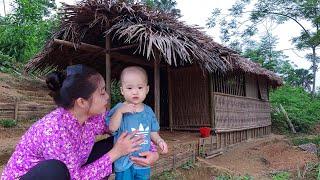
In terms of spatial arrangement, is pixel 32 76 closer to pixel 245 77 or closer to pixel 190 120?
pixel 190 120

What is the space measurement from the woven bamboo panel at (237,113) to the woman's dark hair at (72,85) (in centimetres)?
714

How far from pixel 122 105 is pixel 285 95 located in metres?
19.5

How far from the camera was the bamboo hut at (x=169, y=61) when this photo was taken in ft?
21.8

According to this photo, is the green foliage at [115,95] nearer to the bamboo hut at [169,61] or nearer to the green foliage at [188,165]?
the bamboo hut at [169,61]

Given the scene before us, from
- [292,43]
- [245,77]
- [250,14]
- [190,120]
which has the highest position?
[250,14]

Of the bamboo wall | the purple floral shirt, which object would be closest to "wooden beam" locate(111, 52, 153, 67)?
the bamboo wall

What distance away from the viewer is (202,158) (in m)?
7.70

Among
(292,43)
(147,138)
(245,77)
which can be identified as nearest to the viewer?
(147,138)

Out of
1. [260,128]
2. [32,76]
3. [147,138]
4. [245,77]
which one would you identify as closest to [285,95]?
[260,128]

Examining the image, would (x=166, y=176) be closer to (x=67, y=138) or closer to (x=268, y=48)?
(x=67, y=138)

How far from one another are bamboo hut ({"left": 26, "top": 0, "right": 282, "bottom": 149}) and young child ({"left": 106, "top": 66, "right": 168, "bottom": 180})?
333 cm

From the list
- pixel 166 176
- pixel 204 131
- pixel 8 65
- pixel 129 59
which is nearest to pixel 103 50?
pixel 129 59

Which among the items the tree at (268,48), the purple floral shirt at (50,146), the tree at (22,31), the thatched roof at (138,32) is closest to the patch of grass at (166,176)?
the thatched roof at (138,32)

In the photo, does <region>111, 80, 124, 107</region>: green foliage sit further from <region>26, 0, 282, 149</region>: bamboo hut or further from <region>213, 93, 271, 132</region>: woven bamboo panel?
<region>213, 93, 271, 132</region>: woven bamboo panel
